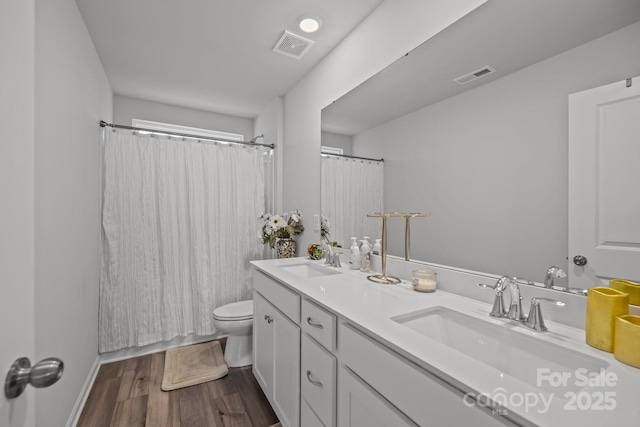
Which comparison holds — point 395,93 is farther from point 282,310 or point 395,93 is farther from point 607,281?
point 282,310

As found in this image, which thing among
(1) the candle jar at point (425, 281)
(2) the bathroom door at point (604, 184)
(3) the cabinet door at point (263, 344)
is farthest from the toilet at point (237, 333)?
(2) the bathroom door at point (604, 184)

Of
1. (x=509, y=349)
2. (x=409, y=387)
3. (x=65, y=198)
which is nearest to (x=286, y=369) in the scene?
(x=409, y=387)

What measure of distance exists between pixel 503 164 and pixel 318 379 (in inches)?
45.7

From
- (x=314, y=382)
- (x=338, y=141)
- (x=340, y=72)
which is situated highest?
(x=340, y=72)

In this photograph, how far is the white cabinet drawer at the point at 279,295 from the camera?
142 cm

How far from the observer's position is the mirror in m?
0.93

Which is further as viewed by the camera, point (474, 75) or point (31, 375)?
point (474, 75)

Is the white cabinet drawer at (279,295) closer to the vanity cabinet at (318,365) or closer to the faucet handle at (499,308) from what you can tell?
the vanity cabinet at (318,365)

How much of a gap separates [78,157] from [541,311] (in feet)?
8.13

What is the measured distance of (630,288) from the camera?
31.5 inches

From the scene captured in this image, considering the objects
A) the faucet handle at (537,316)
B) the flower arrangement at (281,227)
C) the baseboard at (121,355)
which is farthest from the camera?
the flower arrangement at (281,227)

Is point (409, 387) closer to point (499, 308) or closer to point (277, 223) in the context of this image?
point (499, 308)

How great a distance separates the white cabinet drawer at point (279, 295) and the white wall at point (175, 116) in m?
2.24

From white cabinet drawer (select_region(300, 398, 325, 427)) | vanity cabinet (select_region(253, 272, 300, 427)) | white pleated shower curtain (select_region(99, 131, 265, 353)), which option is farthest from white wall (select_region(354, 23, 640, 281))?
white pleated shower curtain (select_region(99, 131, 265, 353))
